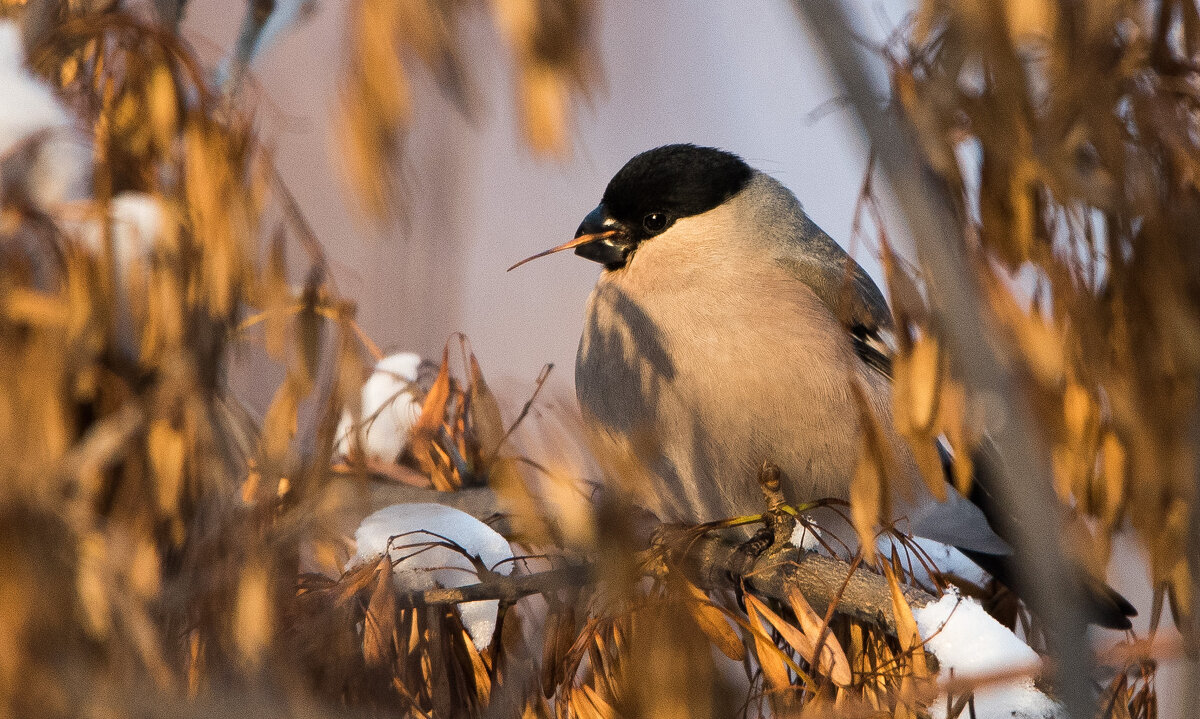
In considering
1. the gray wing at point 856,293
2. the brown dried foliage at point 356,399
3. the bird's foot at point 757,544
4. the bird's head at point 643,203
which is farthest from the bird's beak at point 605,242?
the bird's foot at point 757,544

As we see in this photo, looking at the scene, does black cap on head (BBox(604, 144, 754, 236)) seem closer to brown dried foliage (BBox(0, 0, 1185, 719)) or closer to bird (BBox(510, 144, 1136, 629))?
bird (BBox(510, 144, 1136, 629))

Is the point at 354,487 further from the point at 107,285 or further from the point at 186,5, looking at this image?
the point at 186,5

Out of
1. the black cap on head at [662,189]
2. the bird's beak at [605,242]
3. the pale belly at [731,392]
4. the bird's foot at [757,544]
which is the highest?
the black cap on head at [662,189]

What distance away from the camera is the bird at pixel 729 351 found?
59.3 inches

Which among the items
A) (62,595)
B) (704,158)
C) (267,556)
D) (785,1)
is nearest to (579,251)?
(704,158)

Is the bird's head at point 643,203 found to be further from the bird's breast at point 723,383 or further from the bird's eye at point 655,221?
the bird's breast at point 723,383

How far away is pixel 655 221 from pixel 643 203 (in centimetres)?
4

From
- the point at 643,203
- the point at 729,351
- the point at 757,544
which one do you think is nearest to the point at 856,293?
the point at 729,351

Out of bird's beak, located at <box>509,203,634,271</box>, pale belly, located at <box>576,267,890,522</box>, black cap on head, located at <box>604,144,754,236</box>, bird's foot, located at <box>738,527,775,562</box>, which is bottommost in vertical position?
bird's foot, located at <box>738,527,775,562</box>

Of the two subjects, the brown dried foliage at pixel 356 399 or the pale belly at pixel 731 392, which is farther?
the pale belly at pixel 731 392

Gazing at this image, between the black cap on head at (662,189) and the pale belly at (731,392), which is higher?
the black cap on head at (662,189)

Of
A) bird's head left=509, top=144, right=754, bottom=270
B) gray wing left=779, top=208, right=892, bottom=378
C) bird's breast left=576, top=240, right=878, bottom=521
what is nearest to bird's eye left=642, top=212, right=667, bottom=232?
bird's head left=509, top=144, right=754, bottom=270

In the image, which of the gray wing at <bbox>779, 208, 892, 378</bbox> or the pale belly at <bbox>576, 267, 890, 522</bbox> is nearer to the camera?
the pale belly at <bbox>576, 267, 890, 522</bbox>

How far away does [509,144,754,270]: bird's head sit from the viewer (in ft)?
5.88
